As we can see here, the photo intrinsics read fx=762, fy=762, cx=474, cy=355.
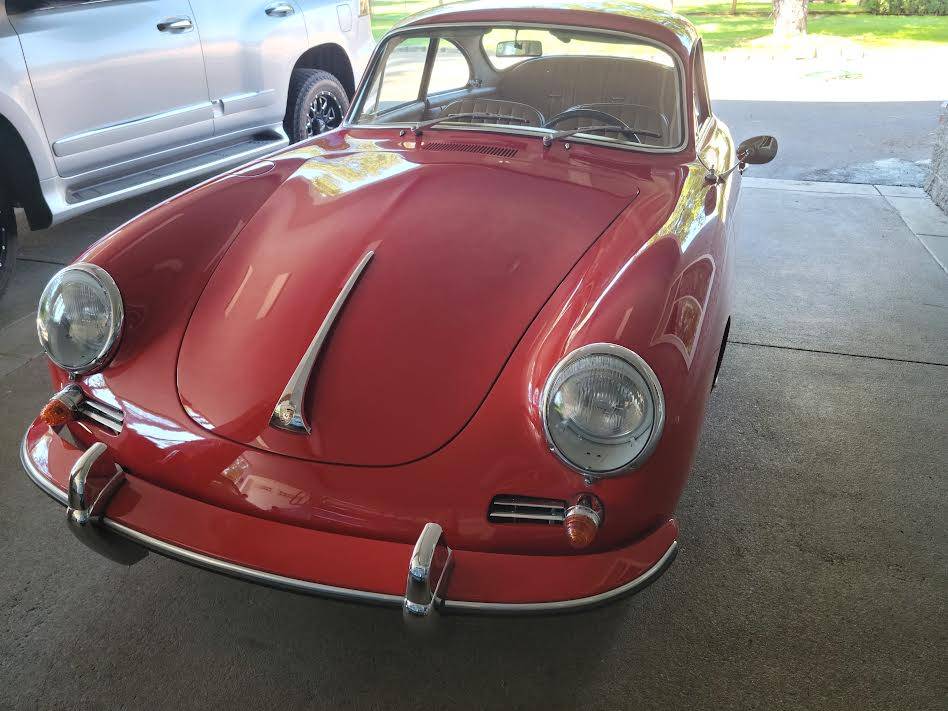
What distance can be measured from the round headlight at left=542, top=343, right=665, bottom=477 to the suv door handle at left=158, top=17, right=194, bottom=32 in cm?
380

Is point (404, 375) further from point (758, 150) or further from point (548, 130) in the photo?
point (758, 150)

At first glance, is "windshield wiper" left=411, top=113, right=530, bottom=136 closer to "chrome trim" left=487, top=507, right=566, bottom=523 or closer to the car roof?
the car roof

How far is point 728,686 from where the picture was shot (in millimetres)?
1827

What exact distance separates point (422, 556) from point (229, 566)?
1.40ft

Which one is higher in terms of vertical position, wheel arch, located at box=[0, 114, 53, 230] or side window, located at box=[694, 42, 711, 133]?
side window, located at box=[694, 42, 711, 133]

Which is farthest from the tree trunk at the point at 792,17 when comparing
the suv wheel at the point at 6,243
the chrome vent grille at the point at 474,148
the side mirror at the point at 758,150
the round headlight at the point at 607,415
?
the round headlight at the point at 607,415

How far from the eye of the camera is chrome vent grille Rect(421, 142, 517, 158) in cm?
256

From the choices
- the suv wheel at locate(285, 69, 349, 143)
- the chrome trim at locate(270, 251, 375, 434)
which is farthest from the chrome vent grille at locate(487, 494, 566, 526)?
the suv wheel at locate(285, 69, 349, 143)

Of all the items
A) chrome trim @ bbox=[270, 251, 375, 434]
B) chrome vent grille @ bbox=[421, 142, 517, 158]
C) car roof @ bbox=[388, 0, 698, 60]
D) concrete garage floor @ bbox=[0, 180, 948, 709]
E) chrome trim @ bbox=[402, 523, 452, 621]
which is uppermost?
car roof @ bbox=[388, 0, 698, 60]

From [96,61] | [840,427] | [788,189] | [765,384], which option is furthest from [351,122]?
[788,189]

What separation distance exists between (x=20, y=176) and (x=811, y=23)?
1807cm

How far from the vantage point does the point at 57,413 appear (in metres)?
1.82

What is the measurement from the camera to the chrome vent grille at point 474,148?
8.41 feet

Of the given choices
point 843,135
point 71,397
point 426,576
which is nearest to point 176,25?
point 71,397
